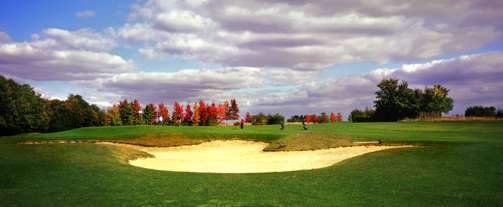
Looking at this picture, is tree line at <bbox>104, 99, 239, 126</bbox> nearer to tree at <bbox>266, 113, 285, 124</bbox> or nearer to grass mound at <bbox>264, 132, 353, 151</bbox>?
tree at <bbox>266, 113, 285, 124</bbox>

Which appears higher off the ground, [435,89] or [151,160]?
[435,89]

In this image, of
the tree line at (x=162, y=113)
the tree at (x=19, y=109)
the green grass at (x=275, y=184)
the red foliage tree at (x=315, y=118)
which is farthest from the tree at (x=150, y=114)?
the green grass at (x=275, y=184)

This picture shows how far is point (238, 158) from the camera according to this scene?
31.1 m

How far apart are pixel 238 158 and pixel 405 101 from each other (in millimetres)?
65785

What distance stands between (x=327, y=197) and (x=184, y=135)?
1130 inches

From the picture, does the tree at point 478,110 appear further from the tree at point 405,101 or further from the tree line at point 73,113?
the tree line at point 73,113

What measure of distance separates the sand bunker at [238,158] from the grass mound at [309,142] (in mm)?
963

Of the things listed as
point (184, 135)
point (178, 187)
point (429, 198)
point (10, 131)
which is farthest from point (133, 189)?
point (10, 131)

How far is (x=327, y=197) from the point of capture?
525 inches

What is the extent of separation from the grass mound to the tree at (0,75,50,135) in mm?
57831

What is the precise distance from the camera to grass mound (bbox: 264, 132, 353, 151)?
107 ft

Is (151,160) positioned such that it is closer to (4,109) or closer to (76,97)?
(4,109)

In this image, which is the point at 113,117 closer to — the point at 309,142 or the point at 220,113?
the point at 220,113

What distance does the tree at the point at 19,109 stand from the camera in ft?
240
